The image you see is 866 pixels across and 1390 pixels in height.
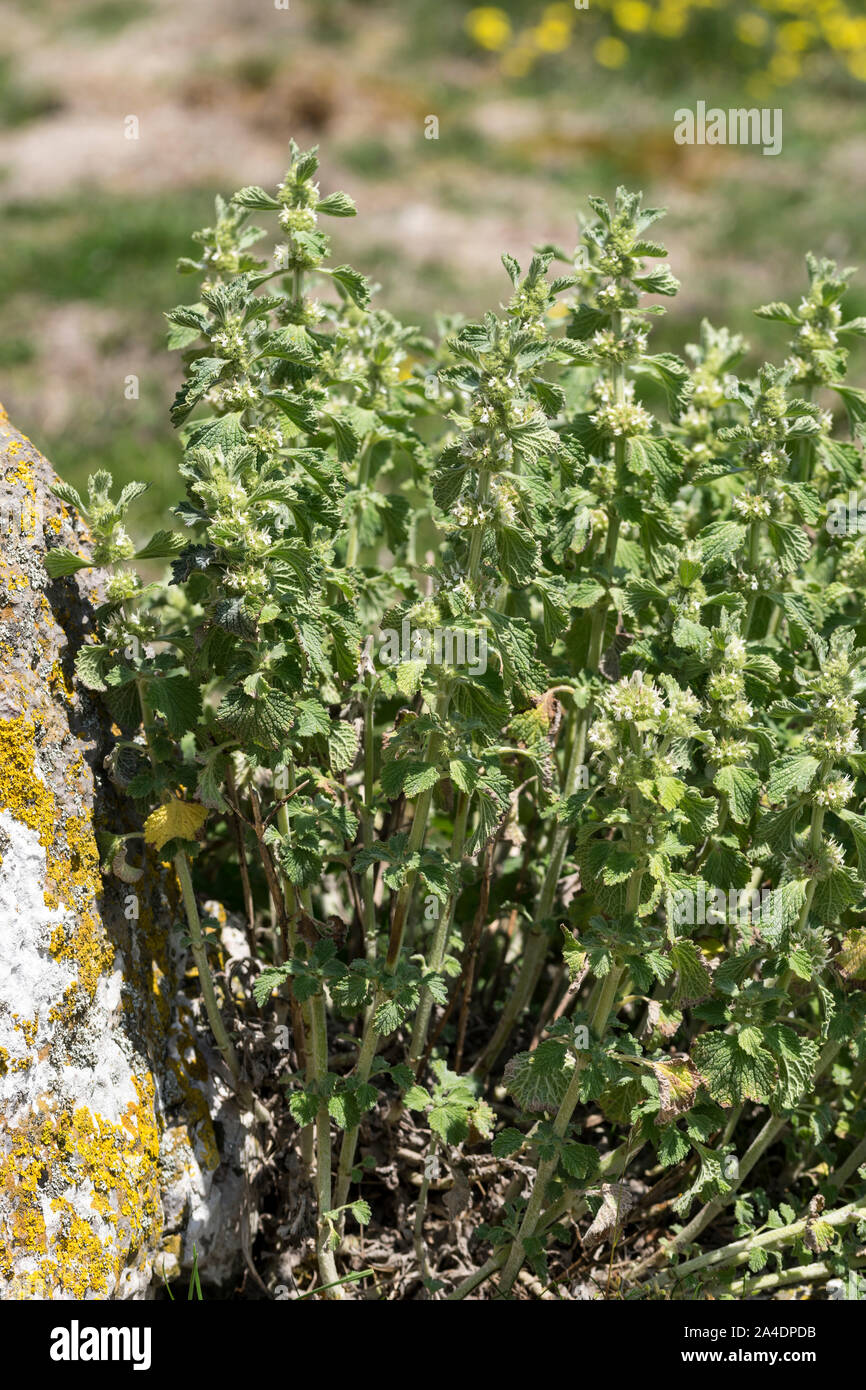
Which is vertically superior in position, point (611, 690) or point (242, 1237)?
point (611, 690)

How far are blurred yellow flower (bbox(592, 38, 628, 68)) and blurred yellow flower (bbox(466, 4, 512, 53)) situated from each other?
981 mm

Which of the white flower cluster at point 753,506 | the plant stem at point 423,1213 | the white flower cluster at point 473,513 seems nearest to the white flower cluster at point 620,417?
the white flower cluster at point 753,506

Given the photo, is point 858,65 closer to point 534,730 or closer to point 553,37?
point 553,37

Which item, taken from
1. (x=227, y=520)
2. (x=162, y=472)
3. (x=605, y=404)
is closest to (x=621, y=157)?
(x=162, y=472)

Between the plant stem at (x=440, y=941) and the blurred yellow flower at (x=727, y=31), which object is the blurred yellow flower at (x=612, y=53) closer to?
the blurred yellow flower at (x=727, y=31)

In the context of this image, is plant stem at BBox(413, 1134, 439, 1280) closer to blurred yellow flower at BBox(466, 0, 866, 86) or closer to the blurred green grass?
the blurred green grass

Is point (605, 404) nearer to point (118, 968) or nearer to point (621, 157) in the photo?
point (118, 968)

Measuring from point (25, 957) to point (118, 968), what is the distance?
26 centimetres

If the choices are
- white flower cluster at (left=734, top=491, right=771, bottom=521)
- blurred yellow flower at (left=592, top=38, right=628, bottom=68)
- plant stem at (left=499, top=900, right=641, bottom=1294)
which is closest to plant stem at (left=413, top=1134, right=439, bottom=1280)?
plant stem at (left=499, top=900, right=641, bottom=1294)

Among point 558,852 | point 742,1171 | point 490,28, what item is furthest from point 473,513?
point 490,28

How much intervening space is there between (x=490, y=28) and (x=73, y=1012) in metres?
12.4

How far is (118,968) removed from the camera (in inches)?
97.3

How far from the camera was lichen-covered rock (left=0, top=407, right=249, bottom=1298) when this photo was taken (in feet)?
7.23

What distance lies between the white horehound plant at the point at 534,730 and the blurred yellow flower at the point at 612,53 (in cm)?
1020
